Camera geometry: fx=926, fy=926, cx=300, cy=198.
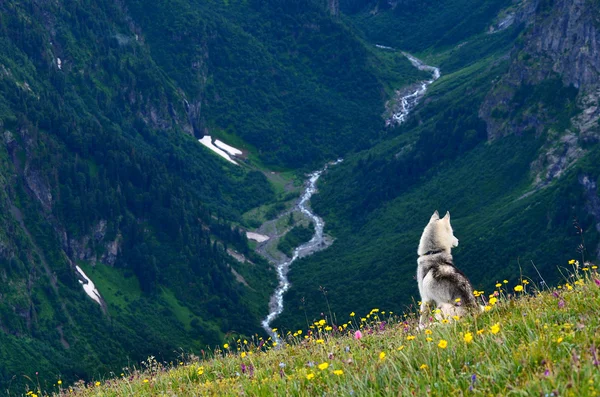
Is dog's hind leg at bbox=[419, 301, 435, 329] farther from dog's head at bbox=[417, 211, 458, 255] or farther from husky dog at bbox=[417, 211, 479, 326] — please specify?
dog's head at bbox=[417, 211, 458, 255]

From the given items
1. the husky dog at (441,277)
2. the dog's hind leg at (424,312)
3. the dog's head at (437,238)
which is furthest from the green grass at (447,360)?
the dog's head at (437,238)

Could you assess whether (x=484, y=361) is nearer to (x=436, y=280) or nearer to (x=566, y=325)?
(x=566, y=325)

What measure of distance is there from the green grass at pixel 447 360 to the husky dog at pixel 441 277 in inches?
26.9

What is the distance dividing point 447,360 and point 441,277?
4041 millimetres

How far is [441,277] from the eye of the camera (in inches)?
752

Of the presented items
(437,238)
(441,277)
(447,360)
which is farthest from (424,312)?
(447,360)

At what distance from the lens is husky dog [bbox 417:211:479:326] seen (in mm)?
18672

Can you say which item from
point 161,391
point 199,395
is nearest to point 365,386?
point 199,395

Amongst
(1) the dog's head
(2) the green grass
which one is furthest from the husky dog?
(2) the green grass

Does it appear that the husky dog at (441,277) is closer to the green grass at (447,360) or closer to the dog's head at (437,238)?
the dog's head at (437,238)

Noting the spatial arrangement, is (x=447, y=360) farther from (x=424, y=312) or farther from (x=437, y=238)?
(x=437, y=238)

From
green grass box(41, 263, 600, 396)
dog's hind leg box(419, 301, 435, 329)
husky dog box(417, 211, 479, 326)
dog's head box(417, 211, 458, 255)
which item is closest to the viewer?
green grass box(41, 263, 600, 396)

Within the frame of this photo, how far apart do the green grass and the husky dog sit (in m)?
0.68

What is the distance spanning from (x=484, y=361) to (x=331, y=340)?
19.0ft
